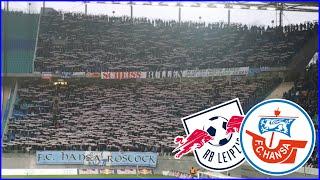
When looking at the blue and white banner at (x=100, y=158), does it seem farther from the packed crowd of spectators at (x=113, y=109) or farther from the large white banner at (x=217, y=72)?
the large white banner at (x=217, y=72)

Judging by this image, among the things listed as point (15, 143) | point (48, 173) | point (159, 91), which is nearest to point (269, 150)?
point (48, 173)

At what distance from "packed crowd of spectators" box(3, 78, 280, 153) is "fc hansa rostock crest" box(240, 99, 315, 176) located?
12.2m

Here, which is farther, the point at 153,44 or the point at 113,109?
the point at 153,44

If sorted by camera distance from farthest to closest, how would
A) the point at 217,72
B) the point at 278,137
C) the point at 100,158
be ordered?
the point at 217,72
the point at 100,158
the point at 278,137

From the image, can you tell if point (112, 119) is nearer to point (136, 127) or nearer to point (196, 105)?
point (136, 127)

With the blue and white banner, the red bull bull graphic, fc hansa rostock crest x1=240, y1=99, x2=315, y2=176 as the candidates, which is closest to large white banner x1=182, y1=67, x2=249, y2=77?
the blue and white banner

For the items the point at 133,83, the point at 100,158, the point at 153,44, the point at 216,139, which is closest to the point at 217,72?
the point at 133,83

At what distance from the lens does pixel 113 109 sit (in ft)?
84.9

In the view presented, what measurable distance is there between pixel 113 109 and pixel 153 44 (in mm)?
4915

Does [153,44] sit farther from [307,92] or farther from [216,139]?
[216,139]

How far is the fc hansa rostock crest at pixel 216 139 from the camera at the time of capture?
9.45 m

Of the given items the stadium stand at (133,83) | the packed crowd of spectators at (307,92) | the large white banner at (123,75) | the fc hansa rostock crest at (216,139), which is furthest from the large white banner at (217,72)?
the fc hansa rostock crest at (216,139)

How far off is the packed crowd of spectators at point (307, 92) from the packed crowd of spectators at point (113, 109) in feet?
4.39

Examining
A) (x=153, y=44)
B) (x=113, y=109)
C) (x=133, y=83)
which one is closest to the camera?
(x=113, y=109)
